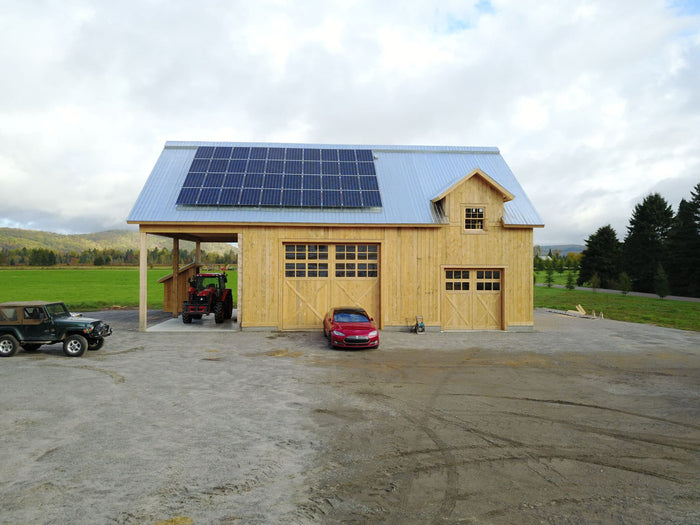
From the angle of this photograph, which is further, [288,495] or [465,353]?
[465,353]

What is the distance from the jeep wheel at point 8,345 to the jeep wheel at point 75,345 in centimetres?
158

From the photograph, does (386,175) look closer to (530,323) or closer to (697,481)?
(530,323)

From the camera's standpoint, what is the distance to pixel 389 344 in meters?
16.4

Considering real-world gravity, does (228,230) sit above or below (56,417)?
above

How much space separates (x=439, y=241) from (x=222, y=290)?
11.5 metres

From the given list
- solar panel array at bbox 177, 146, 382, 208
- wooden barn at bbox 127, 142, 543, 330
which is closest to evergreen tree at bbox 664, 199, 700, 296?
wooden barn at bbox 127, 142, 543, 330

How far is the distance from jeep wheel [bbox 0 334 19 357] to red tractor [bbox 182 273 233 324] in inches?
292

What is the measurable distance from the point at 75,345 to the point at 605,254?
2542 inches

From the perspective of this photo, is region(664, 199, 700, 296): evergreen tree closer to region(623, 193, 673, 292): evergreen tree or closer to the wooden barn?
region(623, 193, 673, 292): evergreen tree

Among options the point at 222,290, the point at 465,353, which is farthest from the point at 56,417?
the point at 222,290

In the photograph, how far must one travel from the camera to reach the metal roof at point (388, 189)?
19359 millimetres

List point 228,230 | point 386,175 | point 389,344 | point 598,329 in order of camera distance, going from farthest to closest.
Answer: point 386,175, point 598,329, point 228,230, point 389,344

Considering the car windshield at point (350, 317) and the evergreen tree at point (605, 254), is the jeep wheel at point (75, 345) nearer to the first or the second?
the car windshield at point (350, 317)

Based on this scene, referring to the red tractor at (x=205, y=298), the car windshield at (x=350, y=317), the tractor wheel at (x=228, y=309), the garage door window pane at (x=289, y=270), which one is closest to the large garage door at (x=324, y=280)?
the garage door window pane at (x=289, y=270)
